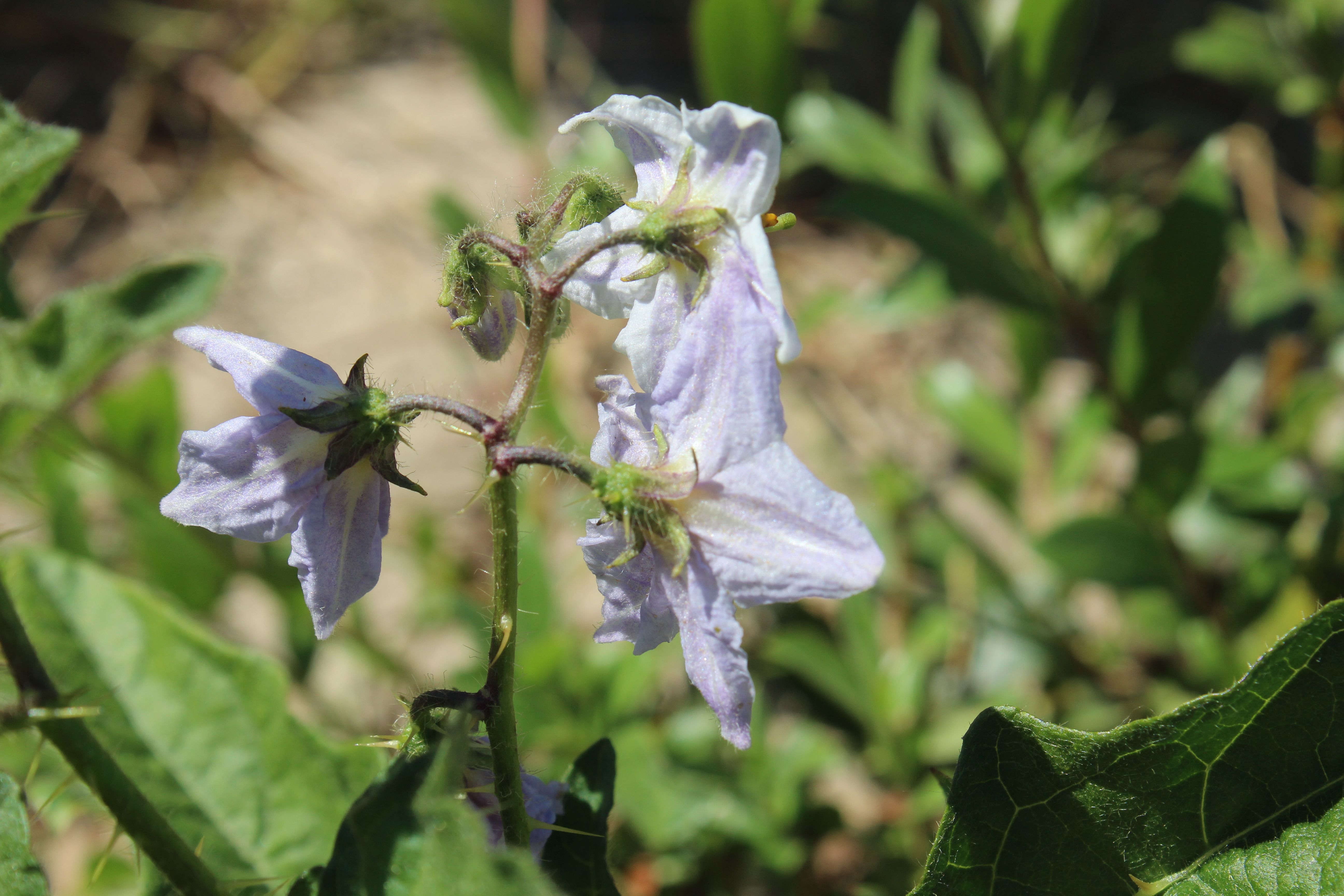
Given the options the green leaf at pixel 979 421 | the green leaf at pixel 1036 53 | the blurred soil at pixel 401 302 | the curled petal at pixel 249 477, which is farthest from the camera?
the blurred soil at pixel 401 302

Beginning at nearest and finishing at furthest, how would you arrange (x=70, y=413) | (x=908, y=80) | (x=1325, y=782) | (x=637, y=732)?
(x=1325, y=782)
(x=637, y=732)
(x=70, y=413)
(x=908, y=80)

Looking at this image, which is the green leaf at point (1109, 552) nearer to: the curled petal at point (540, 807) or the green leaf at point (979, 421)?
the green leaf at point (979, 421)

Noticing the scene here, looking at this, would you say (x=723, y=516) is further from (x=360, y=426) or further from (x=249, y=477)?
(x=249, y=477)

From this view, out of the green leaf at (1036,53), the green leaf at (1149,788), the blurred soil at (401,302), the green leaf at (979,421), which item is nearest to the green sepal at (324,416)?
the green leaf at (1149,788)

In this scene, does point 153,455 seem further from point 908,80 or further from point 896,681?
Answer: point 908,80

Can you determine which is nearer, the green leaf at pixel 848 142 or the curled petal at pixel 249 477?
the curled petal at pixel 249 477

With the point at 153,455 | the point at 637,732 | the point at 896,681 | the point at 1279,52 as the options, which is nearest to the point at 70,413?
the point at 153,455
